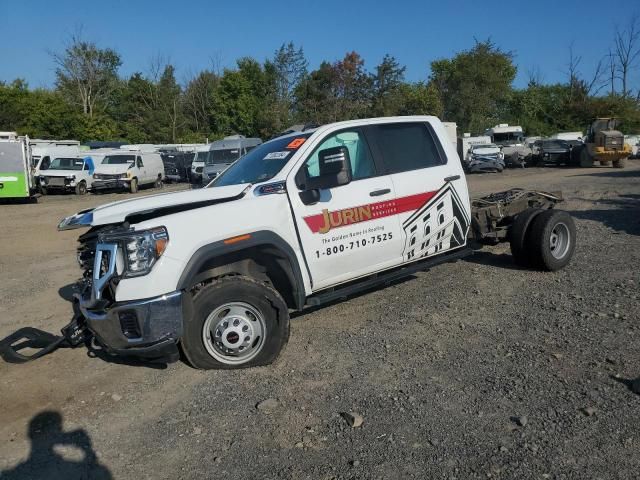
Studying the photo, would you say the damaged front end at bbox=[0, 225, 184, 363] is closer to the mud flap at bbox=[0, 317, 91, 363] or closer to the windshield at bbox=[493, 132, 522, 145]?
the mud flap at bbox=[0, 317, 91, 363]

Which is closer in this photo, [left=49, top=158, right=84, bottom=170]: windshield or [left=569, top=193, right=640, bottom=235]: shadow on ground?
[left=569, top=193, right=640, bottom=235]: shadow on ground

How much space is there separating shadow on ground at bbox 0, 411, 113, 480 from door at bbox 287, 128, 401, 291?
218 centimetres

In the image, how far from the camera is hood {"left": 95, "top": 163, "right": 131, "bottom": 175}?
83.5 ft

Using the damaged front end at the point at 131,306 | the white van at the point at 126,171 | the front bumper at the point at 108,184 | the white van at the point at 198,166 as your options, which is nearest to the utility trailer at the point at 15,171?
the front bumper at the point at 108,184

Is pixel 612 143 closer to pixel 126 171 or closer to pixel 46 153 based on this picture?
pixel 126 171

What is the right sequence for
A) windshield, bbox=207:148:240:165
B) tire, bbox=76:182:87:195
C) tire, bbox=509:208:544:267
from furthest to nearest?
tire, bbox=76:182:87:195, windshield, bbox=207:148:240:165, tire, bbox=509:208:544:267

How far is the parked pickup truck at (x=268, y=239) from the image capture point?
4.00 meters

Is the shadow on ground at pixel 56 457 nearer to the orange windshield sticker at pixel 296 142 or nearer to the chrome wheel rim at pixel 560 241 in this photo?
the orange windshield sticker at pixel 296 142


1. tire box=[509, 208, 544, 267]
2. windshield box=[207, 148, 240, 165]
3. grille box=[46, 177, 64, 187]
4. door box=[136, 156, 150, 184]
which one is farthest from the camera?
door box=[136, 156, 150, 184]

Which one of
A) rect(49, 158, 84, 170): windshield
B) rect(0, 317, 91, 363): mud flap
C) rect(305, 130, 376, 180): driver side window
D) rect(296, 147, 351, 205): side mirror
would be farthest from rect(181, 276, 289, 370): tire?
rect(49, 158, 84, 170): windshield

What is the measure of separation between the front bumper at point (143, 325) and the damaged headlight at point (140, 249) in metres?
0.23

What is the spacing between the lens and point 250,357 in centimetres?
443

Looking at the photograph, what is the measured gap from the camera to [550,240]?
681 centimetres

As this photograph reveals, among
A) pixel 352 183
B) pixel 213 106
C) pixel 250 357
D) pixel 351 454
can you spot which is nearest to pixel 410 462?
pixel 351 454
